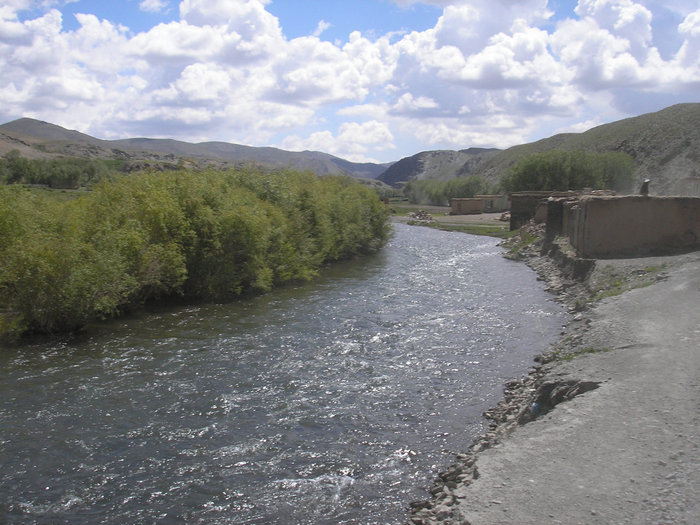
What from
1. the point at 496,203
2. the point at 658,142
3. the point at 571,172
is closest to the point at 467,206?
the point at 496,203

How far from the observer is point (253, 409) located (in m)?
14.4

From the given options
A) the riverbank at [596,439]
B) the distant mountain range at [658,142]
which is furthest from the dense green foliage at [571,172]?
the riverbank at [596,439]

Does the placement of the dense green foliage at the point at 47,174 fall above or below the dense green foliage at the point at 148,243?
above

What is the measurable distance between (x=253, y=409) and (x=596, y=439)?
26.1 feet

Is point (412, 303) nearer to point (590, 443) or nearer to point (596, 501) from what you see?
point (590, 443)

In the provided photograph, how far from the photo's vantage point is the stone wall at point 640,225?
28.3 meters

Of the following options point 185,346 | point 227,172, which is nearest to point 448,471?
point 185,346

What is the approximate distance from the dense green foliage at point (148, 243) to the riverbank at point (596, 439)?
49.7ft

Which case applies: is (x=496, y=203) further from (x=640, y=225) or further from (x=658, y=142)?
(x=640, y=225)

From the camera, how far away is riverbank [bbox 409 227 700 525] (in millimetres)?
7844

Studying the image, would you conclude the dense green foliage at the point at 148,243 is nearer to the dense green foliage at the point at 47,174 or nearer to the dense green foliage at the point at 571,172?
the dense green foliage at the point at 571,172

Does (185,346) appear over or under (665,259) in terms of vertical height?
under

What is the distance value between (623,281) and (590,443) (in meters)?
16.7

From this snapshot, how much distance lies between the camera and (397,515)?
977cm
